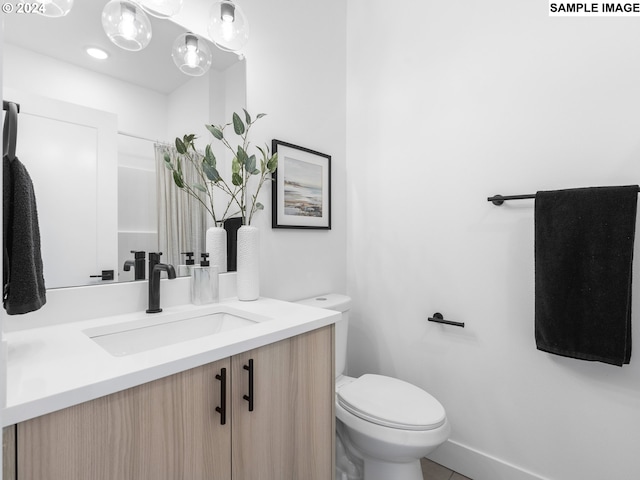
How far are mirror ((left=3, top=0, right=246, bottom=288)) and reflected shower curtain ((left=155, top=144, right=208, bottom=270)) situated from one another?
0.09 ft

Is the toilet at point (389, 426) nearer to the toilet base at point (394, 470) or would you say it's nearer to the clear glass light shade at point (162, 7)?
the toilet base at point (394, 470)

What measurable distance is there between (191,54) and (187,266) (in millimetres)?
818

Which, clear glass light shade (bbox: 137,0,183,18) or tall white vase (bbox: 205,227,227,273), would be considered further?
tall white vase (bbox: 205,227,227,273)

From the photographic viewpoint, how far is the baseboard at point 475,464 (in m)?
1.45

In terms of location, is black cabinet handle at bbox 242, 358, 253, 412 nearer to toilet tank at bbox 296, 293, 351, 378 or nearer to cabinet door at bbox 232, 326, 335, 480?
cabinet door at bbox 232, 326, 335, 480

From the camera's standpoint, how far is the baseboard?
1.45 meters

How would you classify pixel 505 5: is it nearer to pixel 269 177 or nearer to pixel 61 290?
pixel 269 177

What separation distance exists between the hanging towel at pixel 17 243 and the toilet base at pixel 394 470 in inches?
50.2

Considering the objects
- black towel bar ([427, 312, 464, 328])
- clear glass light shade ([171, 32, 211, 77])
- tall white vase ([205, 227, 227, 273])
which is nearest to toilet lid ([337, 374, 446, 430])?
black towel bar ([427, 312, 464, 328])

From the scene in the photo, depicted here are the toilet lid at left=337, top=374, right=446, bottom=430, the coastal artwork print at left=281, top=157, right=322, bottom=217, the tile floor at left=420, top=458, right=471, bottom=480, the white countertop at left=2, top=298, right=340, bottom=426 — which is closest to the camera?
the white countertop at left=2, top=298, right=340, bottom=426
